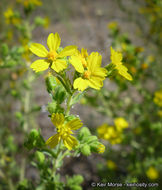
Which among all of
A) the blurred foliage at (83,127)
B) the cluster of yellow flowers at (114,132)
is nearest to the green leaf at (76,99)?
the blurred foliage at (83,127)

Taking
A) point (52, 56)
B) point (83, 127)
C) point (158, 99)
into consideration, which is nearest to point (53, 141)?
point (83, 127)

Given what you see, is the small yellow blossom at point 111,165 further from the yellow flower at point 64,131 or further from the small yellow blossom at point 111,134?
the yellow flower at point 64,131

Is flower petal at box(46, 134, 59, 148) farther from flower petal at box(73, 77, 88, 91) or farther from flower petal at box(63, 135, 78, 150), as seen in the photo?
flower petal at box(73, 77, 88, 91)

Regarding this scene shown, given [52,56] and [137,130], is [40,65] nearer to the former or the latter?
[52,56]

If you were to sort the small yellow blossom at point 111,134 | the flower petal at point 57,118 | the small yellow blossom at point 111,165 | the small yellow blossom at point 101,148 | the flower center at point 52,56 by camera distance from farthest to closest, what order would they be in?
the small yellow blossom at point 111,165 < the small yellow blossom at point 111,134 < the small yellow blossom at point 101,148 < the flower center at point 52,56 < the flower petal at point 57,118

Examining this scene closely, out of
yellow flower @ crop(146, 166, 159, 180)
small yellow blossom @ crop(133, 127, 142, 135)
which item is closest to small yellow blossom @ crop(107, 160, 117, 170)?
yellow flower @ crop(146, 166, 159, 180)

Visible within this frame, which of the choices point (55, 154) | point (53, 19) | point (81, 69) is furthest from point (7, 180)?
point (53, 19)
